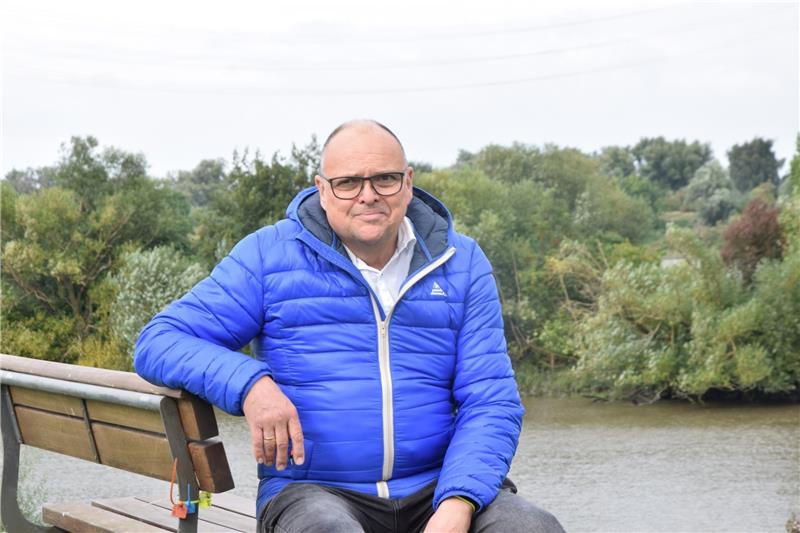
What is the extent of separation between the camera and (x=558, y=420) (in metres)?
14.3

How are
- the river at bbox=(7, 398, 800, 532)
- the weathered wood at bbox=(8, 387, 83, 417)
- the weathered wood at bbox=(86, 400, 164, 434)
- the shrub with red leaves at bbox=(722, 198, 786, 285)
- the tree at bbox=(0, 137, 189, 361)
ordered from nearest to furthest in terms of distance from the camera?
the weathered wood at bbox=(86, 400, 164, 434) < the weathered wood at bbox=(8, 387, 83, 417) < the river at bbox=(7, 398, 800, 532) < the shrub with red leaves at bbox=(722, 198, 786, 285) < the tree at bbox=(0, 137, 189, 361)

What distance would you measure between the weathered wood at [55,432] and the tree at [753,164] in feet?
85.9

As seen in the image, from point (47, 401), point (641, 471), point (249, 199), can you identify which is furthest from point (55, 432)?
point (249, 199)

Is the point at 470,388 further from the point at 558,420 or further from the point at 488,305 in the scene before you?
the point at 558,420

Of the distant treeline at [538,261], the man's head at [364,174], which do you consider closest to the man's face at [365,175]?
the man's head at [364,174]

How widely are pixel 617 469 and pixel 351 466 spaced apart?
335 inches

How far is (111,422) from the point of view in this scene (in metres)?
2.93

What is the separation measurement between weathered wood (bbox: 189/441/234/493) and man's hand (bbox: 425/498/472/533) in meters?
0.49

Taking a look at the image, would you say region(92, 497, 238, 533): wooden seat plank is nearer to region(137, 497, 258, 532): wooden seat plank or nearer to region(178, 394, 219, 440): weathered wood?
region(137, 497, 258, 532): wooden seat plank

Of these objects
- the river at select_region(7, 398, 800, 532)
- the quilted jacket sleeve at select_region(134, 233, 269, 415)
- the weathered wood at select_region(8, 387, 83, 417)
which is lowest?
the river at select_region(7, 398, 800, 532)

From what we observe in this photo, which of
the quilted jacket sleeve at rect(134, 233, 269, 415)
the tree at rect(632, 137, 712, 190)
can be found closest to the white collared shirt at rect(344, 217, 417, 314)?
the quilted jacket sleeve at rect(134, 233, 269, 415)

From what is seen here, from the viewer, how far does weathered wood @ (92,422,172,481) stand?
8.93 feet

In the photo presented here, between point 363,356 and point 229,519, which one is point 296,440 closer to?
point 363,356

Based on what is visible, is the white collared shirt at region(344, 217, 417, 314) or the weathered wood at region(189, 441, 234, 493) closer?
the weathered wood at region(189, 441, 234, 493)
